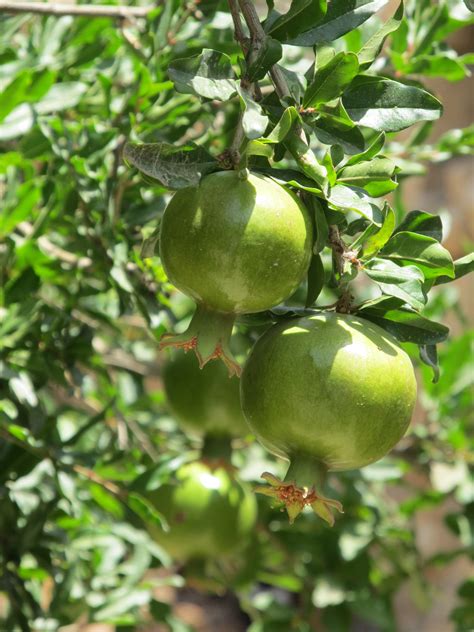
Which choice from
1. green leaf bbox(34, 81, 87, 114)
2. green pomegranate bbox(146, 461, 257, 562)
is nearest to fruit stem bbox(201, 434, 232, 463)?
green pomegranate bbox(146, 461, 257, 562)

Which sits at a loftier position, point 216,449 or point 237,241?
point 237,241

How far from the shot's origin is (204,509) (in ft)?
4.03

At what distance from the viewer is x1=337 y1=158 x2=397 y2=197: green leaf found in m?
0.69

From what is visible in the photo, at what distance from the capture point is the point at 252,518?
4.20 ft

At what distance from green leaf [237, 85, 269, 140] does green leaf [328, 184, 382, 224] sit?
0.07 meters

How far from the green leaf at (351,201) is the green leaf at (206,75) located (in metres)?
0.10

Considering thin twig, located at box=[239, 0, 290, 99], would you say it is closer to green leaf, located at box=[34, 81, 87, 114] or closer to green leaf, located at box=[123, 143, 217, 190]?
green leaf, located at box=[123, 143, 217, 190]

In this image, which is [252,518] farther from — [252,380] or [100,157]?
[252,380]

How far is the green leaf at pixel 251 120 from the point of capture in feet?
2.01

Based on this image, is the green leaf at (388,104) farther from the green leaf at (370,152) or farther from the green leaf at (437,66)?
the green leaf at (437,66)

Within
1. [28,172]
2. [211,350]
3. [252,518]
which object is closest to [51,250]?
[28,172]

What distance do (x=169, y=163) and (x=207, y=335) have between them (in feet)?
0.43

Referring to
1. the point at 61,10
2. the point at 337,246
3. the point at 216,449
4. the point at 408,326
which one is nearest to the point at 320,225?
the point at 337,246

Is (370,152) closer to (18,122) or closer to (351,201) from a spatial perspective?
(351,201)
